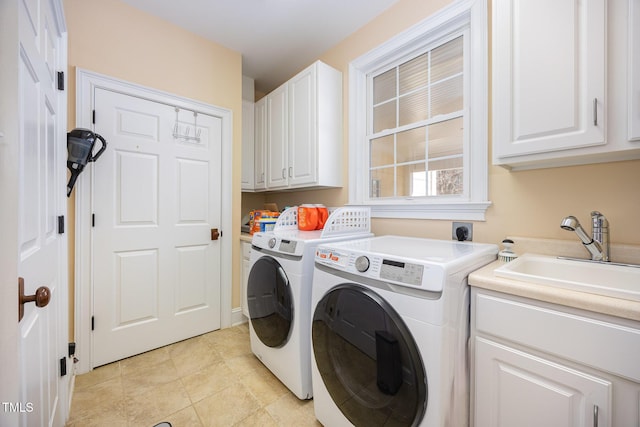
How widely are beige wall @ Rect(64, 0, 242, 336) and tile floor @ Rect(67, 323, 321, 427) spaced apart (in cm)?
74

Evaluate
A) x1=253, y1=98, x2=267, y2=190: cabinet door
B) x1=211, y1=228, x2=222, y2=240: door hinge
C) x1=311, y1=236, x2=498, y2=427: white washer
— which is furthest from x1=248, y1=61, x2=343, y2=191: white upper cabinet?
x1=311, y1=236, x2=498, y2=427: white washer

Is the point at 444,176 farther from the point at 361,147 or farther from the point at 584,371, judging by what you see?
the point at 584,371

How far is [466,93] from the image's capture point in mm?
1630

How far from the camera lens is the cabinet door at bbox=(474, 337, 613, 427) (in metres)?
0.77

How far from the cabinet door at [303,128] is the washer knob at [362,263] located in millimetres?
1271

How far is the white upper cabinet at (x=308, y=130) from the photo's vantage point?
2.24 meters

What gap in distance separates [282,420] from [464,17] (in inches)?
104

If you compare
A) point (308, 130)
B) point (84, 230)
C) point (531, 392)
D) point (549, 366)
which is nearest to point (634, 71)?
point (549, 366)

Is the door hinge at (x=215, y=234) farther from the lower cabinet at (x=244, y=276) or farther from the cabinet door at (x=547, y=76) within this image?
the cabinet door at (x=547, y=76)

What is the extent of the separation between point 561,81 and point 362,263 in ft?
3.63

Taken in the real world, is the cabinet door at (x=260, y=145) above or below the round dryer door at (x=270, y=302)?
above

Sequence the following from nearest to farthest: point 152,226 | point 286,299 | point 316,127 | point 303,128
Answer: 1. point 286,299
2. point 152,226
3. point 316,127
4. point 303,128

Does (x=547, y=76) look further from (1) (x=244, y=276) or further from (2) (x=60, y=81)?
(1) (x=244, y=276)

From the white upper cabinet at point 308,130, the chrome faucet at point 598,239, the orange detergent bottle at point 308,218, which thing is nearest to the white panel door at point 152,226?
the white upper cabinet at point 308,130
